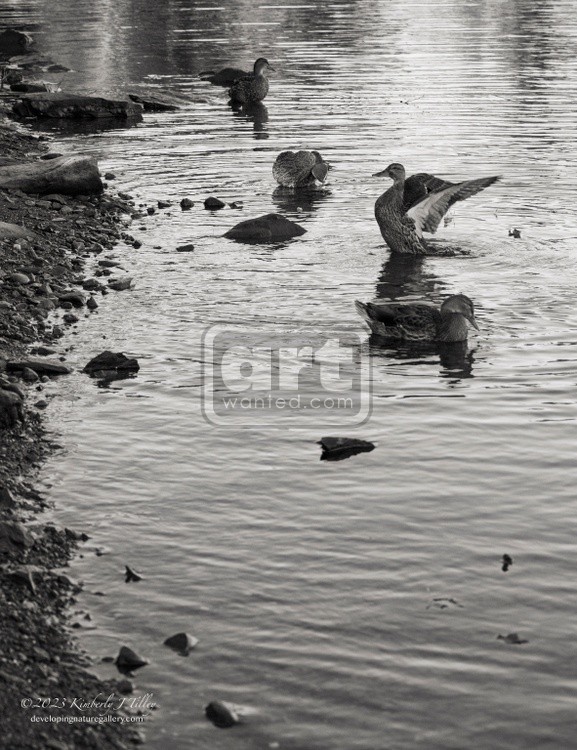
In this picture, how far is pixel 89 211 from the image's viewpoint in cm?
1772

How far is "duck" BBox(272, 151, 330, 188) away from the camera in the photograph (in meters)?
19.3

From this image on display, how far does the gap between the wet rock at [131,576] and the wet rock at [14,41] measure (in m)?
33.1

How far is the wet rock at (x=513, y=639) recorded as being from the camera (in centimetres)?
712

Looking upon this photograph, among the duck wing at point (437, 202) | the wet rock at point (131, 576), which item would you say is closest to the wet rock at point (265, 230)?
the duck wing at point (437, 202)

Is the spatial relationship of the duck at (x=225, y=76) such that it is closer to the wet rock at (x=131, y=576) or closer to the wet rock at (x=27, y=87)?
the wet rock at (x=27, y=87)

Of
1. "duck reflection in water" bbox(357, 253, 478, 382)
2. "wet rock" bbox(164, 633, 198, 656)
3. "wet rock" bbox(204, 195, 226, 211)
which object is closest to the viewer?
"wet rock" bbox(164, 633, 198, 656)

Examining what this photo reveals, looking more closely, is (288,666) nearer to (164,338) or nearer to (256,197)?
(164,338)

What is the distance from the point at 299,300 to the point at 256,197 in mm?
6019

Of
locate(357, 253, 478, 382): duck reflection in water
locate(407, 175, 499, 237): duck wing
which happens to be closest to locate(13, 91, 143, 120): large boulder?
locate(407, 175, 499, 237): duck wing

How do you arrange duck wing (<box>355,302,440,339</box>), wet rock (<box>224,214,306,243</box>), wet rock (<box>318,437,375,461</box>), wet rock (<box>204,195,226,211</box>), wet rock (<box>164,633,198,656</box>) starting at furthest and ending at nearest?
1. wet rock (<box>204,195,226,211</box>)
2. wet rock (<box>224,214,306,243</box>)
3. duck wing (<box>355,302,440,339</box>)
4. wet rock (<box>318,437,375,461</box>)
5. wet rock (<box>164,633,198,656</box>)

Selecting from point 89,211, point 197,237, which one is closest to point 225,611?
point 197,237

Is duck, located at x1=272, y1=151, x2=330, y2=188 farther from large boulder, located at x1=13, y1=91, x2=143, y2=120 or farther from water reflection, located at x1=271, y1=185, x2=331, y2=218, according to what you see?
large boulder, located at x1=13, y1=91, x2=143, y2=120

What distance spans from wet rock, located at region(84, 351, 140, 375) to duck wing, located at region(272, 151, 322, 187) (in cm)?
855

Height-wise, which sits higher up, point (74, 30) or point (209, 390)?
point (74, 30)
